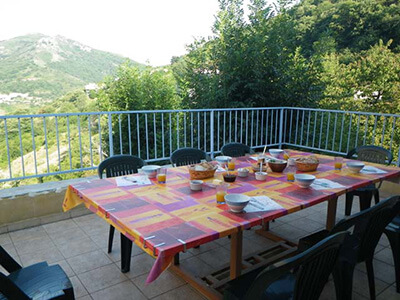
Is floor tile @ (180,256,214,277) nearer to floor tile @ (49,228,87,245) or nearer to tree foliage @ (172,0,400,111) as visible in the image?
floor tile @ (49,228,87,245)

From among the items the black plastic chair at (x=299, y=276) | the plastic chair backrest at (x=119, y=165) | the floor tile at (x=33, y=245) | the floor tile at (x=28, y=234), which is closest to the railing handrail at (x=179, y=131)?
the floor tile at (x=28, y=234)

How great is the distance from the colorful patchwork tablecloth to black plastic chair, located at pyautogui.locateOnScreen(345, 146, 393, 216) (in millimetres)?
613

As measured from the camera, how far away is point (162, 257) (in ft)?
4.40

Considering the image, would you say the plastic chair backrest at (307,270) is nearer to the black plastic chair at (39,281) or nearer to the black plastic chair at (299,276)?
the black plastic chair at (299,276)

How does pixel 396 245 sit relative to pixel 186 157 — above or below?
below

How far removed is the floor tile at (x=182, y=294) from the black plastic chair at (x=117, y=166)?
2.76ft

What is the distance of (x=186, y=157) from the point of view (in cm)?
334

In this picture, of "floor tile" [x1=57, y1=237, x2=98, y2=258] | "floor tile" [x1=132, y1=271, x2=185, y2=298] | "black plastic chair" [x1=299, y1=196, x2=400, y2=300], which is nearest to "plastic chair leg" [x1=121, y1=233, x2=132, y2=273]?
"floor tile" [x1=132, y1=271, x2=185, y2=298]

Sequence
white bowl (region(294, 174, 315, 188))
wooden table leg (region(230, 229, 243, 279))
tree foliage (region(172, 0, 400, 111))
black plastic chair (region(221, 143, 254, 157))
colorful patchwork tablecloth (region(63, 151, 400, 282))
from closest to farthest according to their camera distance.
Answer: colorful patchwork tablecloth (region(63, 151, 400, 282))
wooden table leg (region(230, 229, 243, 279))
white bowl (region(294, 174, 315, 188))
black plastic chair (region(221, 143, 254, 157))
tree foliage (region(172, 0, 400, 111))

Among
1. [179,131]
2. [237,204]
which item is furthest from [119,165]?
[179,131]

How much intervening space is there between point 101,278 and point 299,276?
1.72 m

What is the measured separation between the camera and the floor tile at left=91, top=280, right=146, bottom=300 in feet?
7.40

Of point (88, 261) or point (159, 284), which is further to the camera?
point (88, 261)

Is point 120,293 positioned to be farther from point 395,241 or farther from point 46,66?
point 46,66
